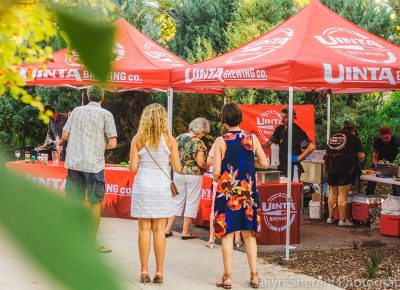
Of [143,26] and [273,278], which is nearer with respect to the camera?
[273,278]

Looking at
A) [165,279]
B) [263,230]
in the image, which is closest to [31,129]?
[263,230]

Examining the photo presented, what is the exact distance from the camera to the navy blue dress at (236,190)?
228 inches

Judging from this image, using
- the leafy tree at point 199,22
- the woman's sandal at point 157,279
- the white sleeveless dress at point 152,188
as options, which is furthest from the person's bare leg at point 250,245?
the leafy tree at point 199,22

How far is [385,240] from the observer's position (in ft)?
27.9

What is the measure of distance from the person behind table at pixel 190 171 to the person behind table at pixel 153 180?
1.74m

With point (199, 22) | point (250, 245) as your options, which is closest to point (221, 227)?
point (250, 245)

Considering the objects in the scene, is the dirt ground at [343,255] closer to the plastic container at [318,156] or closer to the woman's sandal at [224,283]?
the woman's sandal at [224,283]

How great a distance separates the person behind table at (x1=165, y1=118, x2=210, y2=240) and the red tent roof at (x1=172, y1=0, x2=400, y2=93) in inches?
26.3

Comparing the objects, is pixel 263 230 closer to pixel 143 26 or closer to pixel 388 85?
pixel 388 85

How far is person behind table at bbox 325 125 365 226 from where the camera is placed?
30.6 ft

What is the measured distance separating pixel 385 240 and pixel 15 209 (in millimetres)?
8692

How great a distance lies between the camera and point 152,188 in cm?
591

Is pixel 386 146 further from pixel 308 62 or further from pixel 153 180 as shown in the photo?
pixel 153 180

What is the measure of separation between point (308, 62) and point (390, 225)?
10.5 feet
